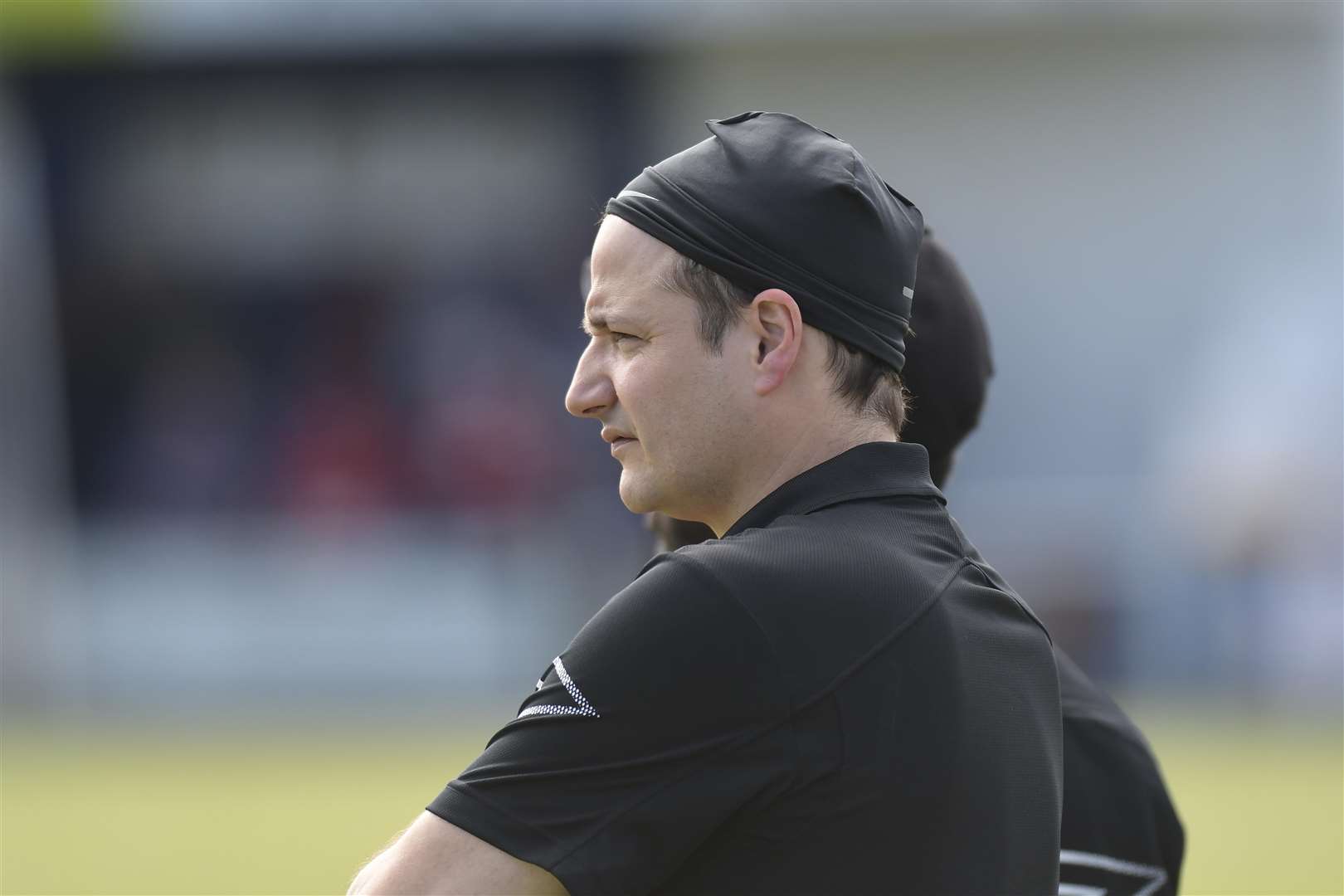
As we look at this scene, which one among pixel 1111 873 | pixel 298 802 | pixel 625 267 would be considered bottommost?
pixel 298 802

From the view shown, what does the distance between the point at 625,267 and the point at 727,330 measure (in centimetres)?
15

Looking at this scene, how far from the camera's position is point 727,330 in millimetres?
1985

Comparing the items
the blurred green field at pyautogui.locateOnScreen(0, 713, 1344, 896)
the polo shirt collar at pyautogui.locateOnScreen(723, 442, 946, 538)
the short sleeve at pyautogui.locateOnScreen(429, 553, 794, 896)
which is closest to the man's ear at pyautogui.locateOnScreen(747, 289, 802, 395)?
the polo shirt collar at pyautogui.locateOnScreen(723, 442, 946, 538)

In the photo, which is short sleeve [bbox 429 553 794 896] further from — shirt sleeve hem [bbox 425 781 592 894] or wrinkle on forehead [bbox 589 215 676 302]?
wrinkle on forehead [bbox 589 215 676 302]

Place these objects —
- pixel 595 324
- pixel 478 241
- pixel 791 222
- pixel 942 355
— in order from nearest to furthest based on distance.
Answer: pixel 791 222 < pixel 595 324 < pixel 942 355 < pixel 478 241

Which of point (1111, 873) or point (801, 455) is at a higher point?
point (801, 455)

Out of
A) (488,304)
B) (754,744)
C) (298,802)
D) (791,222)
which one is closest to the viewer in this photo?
(754,744)

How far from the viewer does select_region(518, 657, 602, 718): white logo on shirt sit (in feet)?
5.79

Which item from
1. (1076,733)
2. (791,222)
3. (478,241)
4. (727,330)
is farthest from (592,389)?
(478,241)

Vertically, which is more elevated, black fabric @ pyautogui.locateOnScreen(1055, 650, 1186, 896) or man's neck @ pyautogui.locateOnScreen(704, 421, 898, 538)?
man's neck @ pyautogui.locateOnScreen(704, 421, 898, 538)

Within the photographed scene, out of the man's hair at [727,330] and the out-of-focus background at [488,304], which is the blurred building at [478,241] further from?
the man's hair at [727,330]

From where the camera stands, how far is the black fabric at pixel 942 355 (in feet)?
A: 8.95

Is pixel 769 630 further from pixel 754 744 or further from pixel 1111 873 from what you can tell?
pixel 1111 873

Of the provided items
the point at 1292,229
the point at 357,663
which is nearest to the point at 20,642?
the point at 357,663
